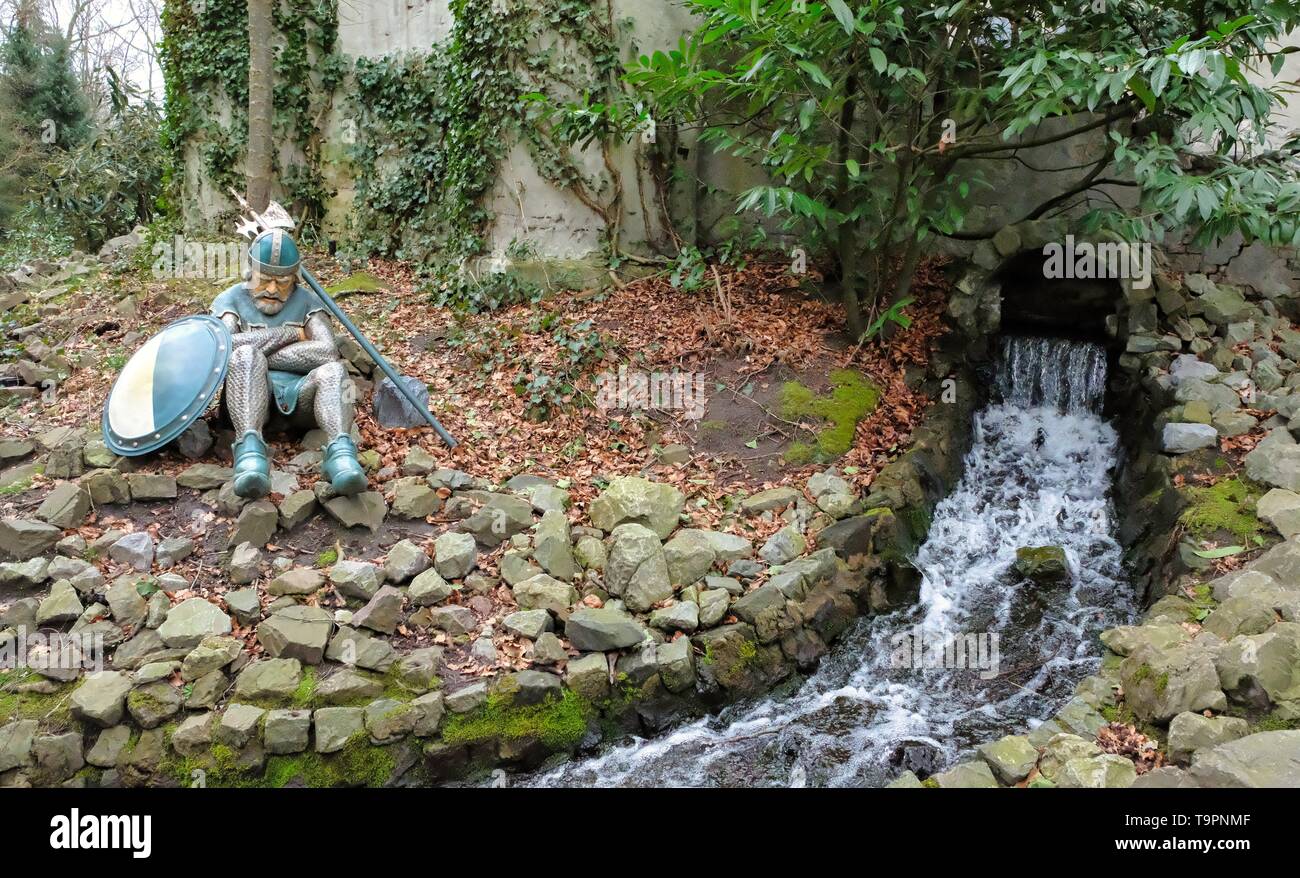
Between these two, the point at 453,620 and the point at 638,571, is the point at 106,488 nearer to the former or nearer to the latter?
the point at 453,620

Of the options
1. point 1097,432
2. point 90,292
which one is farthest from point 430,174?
point 1097,432

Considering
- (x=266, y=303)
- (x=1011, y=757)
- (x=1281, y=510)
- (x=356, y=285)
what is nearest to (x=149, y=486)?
(x=266, y=303)

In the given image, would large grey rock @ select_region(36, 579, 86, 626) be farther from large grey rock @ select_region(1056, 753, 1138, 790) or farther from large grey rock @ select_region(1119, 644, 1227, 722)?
large grey rock @ select_region(1119, 644, 1227, 722)

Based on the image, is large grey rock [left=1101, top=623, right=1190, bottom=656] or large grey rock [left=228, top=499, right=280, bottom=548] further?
large grey rock [left=228, top=499, right=280, bottom=548]

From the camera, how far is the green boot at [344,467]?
201 inches

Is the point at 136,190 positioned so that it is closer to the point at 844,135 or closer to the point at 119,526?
the point at 119,526

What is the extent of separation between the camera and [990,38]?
21.4 ft

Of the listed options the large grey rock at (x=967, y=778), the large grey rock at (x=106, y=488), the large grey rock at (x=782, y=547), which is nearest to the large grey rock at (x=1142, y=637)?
the large grey rock at (x=967, y=778)

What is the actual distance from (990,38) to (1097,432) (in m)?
3.41

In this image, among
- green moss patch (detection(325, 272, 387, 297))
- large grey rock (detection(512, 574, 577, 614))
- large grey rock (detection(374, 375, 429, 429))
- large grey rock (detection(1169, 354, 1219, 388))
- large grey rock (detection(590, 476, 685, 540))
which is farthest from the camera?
green moss patch (detection(325, 272, 387, 297))

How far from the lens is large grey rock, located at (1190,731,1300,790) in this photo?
10.6 feet

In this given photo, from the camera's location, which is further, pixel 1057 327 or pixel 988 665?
pixel 1057 327

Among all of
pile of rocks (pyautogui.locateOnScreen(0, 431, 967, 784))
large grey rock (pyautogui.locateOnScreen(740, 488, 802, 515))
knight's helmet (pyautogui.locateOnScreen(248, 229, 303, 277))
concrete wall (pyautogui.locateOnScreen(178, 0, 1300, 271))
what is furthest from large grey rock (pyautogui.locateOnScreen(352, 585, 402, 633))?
concrete wall (pyautogui.locateOnScreen(178, 0, 1300, 271))

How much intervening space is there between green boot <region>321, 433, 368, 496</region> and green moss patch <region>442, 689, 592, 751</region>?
1582mm
